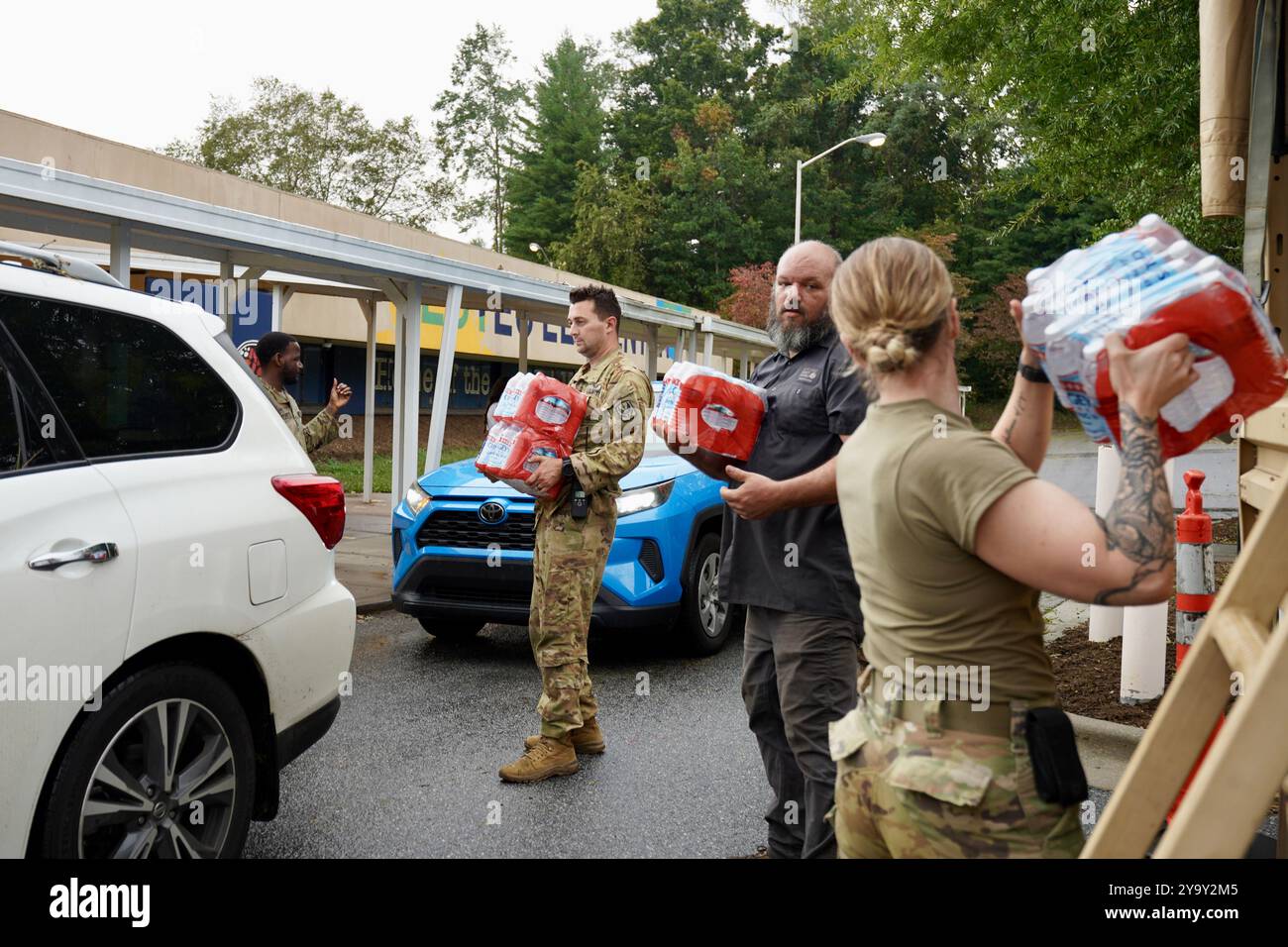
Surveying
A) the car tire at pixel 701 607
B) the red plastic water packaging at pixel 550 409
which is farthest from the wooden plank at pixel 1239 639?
the car tire at pixel 701 607

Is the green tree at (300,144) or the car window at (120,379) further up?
the green tree at (300,144)

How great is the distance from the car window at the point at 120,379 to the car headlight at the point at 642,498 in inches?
134

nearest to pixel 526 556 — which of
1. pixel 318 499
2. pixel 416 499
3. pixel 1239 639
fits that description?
pixel 416 499

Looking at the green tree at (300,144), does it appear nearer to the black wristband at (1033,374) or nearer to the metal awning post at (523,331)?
the metal awning post at (523,331)

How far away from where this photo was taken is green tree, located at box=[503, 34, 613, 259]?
171 ft

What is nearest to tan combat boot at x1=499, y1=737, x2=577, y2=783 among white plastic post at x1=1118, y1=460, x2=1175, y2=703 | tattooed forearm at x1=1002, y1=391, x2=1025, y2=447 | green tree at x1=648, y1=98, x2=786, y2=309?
white plastic post at x1=1118, y1=460, x2=1175, y2=703

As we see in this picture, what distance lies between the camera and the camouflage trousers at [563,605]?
4688mm

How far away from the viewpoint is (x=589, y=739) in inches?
197

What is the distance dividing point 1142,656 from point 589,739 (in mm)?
2737

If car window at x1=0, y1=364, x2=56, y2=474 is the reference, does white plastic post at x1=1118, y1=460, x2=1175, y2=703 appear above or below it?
below

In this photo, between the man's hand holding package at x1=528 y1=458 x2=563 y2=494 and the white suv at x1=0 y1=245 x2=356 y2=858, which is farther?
the man's hand holding package at x1=528 y1=458 x2=563 y2=494

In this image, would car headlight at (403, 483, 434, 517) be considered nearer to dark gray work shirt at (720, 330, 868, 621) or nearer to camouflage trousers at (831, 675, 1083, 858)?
dark gray work shirt at (720, 330, 868, 621)

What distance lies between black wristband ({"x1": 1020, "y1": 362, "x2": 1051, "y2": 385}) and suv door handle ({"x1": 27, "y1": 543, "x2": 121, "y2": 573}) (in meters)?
2.22

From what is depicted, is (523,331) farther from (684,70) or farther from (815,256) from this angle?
(684,70)
